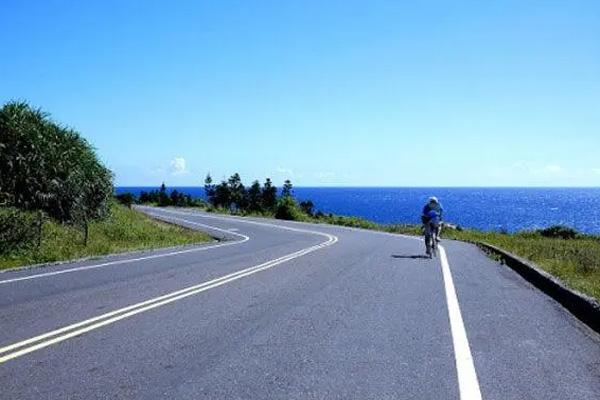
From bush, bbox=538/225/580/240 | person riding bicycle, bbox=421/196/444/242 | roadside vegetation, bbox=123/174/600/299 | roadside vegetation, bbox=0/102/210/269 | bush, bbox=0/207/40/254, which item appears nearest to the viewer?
roadside vegetation, bbox=123/174/600/299

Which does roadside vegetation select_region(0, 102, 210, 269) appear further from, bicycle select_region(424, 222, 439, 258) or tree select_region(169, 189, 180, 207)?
tree select_region(169, 189, 180, 207)

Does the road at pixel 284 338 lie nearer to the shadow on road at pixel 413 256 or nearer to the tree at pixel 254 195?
the shadow on road at pixel 413 256

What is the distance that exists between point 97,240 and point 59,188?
4.38 meters

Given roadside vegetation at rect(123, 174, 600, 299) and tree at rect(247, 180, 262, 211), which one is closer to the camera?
roadside vegetation at rect(123, 174, 600, 299)

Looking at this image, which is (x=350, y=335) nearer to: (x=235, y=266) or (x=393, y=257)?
(x=235, y=266)

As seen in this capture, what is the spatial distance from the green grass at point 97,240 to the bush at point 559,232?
26057mm

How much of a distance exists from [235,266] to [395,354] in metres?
8.96

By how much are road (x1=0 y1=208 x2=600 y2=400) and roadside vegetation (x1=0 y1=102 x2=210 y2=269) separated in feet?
28.7

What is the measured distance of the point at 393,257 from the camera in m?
18.8

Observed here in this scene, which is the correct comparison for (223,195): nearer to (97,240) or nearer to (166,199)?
(166,199)

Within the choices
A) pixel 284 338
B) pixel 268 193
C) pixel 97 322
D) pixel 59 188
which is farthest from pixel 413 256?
pixel 268 193

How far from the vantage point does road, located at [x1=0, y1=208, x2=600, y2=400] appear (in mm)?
5539

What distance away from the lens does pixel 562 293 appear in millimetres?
11242

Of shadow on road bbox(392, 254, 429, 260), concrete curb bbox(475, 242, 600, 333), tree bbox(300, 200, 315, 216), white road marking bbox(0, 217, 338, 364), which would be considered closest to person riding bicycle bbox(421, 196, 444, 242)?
shadow on road bbox(392, 254, 429, 260)
